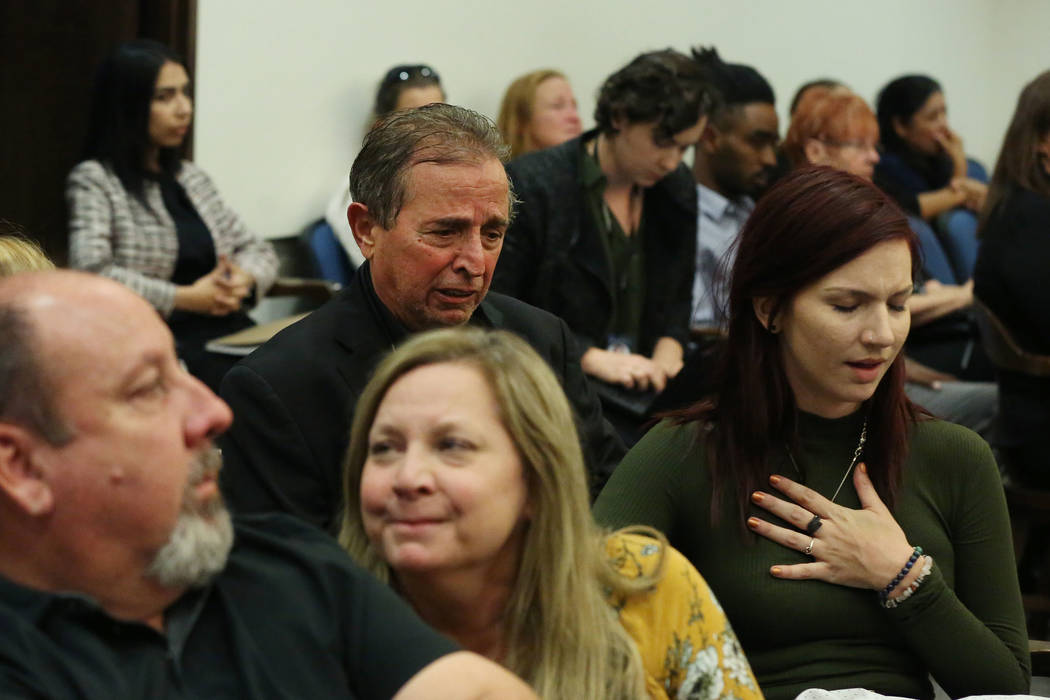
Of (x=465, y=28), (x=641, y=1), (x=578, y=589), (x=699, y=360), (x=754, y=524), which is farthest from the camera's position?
(x=641, y=1)

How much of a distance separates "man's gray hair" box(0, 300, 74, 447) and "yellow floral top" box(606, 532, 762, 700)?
692mm

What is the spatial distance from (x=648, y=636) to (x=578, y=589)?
131mm

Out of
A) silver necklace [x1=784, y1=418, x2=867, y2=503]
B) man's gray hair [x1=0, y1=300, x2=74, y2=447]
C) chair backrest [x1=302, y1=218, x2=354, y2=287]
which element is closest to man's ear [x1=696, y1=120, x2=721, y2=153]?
chair backrest [x1=302, y1=218, x2=354, y2=287]

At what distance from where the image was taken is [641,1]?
646cm

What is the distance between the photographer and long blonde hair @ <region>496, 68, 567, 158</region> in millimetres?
5340

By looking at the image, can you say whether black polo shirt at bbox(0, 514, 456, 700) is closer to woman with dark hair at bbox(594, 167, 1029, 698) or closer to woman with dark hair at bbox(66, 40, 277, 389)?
woman with dark hair at bbox(594, 167, 1029, 698)

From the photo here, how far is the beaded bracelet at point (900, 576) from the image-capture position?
6.68 feet

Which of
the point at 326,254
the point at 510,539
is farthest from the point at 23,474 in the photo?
the point at 326,254

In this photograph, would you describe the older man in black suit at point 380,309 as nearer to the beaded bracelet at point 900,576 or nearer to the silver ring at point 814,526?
the silver ring at point 814,526

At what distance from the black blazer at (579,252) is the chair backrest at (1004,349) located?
0.77 m

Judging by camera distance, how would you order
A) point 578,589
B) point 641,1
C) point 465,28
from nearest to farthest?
point 578,589 → point 465,28 → point 641,1

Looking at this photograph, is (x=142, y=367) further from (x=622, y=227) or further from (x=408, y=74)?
(x=408, y=74)

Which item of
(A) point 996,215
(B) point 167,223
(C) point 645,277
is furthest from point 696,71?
(B) point 167,223

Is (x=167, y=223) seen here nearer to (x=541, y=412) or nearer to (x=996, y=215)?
(x=996, y=215)
